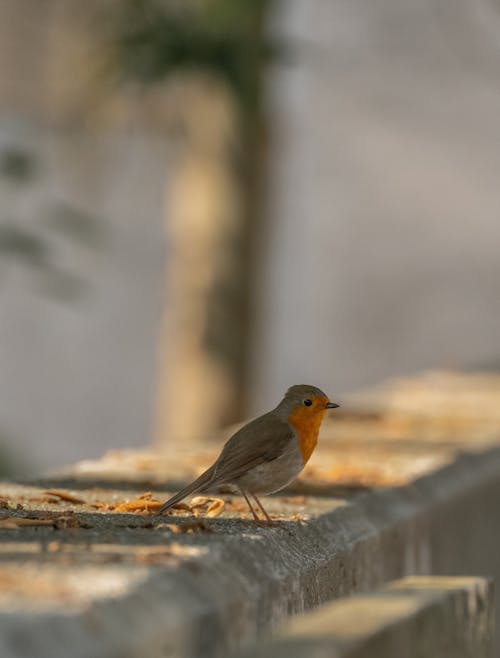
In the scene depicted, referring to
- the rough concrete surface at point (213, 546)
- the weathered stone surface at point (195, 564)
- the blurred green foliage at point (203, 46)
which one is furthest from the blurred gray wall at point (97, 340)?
the weathered stone surface at point (195, 564)

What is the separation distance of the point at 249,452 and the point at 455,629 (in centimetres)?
93

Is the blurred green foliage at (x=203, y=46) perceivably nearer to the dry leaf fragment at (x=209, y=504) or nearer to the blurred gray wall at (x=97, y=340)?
the blurred gray wall at (x=97, y=340)

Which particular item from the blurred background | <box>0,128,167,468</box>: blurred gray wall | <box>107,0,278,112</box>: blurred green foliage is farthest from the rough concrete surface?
<box>0,128,167,468</box>: blurred gray wall

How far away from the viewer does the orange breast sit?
3.85 m

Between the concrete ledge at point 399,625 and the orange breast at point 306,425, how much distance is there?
0.67 metres

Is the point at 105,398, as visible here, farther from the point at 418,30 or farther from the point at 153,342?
the point at 418,30

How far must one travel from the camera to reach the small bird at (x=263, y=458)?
3719 mm

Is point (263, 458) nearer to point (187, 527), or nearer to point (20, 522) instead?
point (187, 527)

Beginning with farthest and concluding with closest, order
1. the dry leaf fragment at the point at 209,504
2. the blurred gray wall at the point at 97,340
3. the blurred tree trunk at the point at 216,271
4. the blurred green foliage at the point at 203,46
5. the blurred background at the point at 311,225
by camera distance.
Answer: the blurred gray wall at the point at 97,340 → the blurred background at the point at 311,225 → the blurred tree trunk at the point at 216,271 → the blurred green foliage at the point at 203,46 → the dry leaf fragment at the point at 209,504

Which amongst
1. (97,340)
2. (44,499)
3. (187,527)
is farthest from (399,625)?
(97,340)

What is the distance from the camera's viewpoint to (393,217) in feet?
57.2

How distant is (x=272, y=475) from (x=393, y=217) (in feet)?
45.5

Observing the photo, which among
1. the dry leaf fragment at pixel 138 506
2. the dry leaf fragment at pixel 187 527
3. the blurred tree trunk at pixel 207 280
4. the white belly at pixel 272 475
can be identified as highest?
the blurred tree trunk at pixel 207 280

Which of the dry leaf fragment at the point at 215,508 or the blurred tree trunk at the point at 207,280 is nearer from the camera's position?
the dry leaf fragment at the point at 215,508
